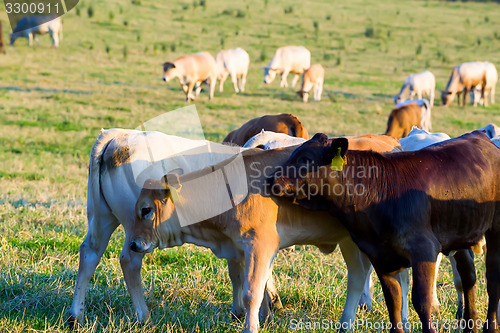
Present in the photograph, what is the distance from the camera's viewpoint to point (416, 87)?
2294 centimetres

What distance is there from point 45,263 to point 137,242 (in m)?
1.75

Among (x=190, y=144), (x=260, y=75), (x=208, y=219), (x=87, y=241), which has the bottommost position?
(x=260, y=75)

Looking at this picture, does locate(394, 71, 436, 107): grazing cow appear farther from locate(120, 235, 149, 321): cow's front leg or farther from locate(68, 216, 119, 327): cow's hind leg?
locate(120, 235, 149, 321): cow's front leg

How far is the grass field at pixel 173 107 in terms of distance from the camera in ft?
A: 17.0

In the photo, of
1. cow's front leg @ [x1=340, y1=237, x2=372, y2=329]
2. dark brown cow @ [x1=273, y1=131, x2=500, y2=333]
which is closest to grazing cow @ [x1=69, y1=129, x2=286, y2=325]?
cow's front leg @ [x1=340, y1=237, x2=372, y2=329]

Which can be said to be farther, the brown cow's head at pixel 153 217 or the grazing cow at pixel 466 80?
the grazing cow at pixel 466 80

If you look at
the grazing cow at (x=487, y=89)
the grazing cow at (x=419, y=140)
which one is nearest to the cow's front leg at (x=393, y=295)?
the grazing cow at (x=419, y=140)

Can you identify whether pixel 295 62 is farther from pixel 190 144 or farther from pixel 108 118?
pixel 190 144

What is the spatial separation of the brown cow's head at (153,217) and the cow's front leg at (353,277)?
4.60ft

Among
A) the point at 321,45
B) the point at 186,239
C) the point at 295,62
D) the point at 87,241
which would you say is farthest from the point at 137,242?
the point at 321,45

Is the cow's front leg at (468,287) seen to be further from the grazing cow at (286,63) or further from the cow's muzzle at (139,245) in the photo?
the grazing cow at (286,63)

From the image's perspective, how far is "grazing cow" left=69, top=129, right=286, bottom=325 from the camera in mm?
4789

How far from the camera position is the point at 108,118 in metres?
16.9

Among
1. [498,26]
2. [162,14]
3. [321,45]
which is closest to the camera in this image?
[321,45]
